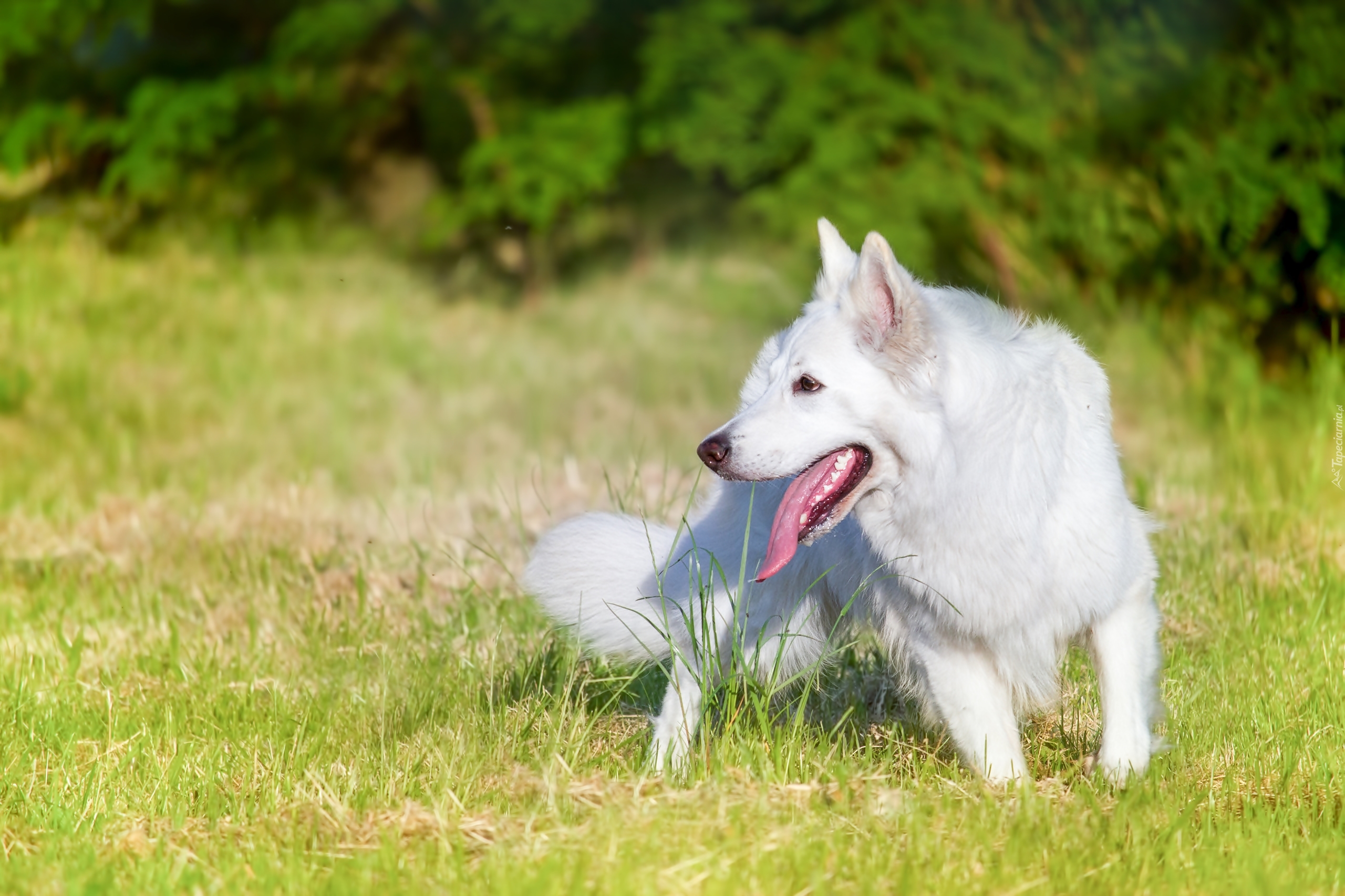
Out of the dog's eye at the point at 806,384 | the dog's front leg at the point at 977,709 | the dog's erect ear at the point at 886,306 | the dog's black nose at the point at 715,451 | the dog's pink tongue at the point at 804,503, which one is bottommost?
the dog's front leg at the point at 977,709

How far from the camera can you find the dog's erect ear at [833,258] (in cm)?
330

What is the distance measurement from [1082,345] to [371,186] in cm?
1056

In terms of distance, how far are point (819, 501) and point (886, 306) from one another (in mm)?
478

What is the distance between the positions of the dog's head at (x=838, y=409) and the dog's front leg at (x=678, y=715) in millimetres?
620

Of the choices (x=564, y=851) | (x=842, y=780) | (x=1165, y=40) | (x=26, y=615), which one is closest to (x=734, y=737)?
(x=842, y=780)

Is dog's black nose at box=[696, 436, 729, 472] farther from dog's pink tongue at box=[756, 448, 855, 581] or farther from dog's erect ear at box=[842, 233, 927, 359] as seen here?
dog's erect ear at box=[842, 233, 927, 359]

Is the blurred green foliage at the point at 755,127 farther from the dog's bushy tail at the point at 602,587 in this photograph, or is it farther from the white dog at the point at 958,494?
the white dog at the point at 958,494

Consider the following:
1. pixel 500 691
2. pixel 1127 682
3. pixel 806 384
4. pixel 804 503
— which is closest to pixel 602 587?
pixel 500 691

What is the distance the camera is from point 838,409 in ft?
9.94

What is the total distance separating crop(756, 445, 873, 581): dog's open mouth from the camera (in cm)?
309

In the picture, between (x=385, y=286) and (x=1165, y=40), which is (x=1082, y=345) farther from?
(x=385, y=286)

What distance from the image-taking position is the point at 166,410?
897 cm

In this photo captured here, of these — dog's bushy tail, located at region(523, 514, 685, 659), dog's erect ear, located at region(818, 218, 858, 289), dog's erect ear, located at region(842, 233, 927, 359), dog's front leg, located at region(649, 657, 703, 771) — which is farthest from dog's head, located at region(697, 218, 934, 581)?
dog's bushy tail, located at region(523, 514, 685, 659)

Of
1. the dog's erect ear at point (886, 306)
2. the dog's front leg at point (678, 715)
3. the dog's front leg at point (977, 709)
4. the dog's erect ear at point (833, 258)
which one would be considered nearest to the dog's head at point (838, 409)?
the dog's erect ear at point (886, 306)
